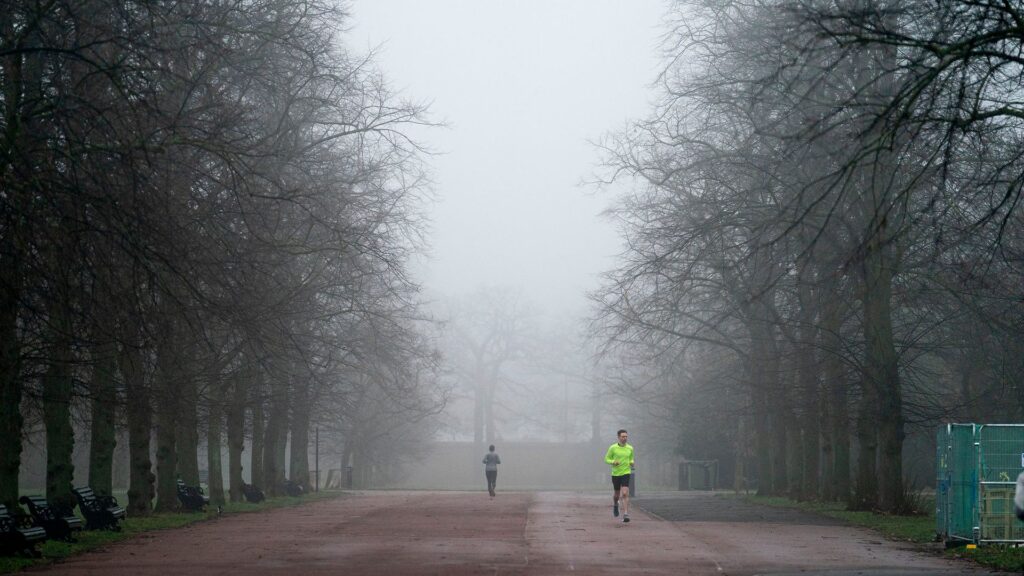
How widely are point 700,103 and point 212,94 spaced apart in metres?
13.4

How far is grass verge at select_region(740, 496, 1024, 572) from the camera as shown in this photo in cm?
1642

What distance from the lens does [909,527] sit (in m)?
23.4

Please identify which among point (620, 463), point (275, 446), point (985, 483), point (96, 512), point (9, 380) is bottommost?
point (96, 512)

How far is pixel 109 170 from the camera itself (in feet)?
49.6

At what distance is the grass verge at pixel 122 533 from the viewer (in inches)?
656

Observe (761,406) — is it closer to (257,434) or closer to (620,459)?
(620,459)

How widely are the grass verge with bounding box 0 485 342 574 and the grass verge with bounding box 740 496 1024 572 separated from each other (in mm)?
12418

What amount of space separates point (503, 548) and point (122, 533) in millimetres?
7660

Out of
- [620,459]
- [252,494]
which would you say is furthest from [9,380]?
[252,494]

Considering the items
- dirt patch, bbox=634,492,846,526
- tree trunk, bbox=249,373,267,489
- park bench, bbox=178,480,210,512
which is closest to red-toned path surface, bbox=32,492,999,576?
dirt patch, bbox=634,492,846,526

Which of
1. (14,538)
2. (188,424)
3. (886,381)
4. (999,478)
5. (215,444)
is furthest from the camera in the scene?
(215,444)

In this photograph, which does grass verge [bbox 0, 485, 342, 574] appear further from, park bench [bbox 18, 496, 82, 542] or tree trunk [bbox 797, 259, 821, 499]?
tree trunk [bbox 797, 259, 821, 499]

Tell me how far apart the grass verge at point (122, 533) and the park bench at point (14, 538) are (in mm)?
215

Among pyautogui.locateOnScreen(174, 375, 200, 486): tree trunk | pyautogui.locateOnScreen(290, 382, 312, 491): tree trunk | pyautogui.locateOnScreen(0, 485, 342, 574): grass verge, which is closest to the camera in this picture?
pyautogui.locateOnScreen(0, 485, 342, 574): grass verge
